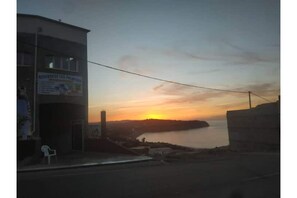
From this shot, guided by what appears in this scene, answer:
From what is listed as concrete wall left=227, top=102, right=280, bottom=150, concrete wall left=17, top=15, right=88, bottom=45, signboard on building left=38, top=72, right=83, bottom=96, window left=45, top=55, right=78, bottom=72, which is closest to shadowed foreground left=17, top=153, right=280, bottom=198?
concrete wall left=227, top=102, right=280, bottom=150

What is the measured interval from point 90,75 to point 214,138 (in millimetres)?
881

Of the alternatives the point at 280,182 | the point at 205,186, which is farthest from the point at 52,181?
the point at 280,182

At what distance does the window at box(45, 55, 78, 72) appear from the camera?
6.50ft

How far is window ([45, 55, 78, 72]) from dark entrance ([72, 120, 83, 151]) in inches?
11.5

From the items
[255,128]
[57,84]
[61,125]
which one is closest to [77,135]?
[61,125]

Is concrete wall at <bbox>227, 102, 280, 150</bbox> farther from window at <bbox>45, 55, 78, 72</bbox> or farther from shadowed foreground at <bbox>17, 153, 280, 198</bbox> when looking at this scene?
window at <bbox>45, 55, 78, 72</bbox>

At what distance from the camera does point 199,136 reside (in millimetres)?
2416

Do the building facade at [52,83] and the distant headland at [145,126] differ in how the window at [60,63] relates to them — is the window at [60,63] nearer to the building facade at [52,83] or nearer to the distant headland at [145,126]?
the building facade at [52,83]

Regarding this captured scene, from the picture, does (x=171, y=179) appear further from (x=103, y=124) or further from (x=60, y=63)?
(x=60, y=63)

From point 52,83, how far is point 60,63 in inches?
4.4

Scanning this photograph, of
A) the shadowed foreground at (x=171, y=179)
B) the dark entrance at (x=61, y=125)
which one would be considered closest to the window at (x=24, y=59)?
the dark entrance at (x=61, y=125)
